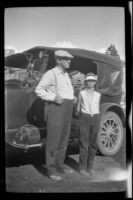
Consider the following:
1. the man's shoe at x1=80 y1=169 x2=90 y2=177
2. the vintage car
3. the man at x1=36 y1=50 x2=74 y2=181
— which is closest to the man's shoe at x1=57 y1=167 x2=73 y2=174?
the man at x1=36 y1=50 x2=74 y2=181

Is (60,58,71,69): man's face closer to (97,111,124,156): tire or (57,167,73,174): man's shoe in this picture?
(97,111,124,156): tire

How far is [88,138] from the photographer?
401cm

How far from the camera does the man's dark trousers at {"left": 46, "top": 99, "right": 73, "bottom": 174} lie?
3.90 m

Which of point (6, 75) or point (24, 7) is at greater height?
point (24, 7)

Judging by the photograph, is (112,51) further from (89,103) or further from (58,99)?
(58,99)

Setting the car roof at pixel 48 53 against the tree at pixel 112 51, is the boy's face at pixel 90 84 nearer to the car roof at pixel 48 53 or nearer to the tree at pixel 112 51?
the car roof at pixel 48 53

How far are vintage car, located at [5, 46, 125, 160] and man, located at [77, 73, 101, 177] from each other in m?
0.07

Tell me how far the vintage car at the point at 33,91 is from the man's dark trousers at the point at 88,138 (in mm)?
71

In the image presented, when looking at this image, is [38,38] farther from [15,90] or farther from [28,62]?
[15,90]

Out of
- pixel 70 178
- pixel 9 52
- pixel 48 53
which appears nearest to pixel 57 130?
pixel 70 178

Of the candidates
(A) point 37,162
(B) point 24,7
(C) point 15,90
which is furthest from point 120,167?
(B) point 24,7

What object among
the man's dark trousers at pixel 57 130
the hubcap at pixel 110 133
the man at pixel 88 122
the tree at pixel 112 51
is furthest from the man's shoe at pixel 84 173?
the tree at pixel 112 51
